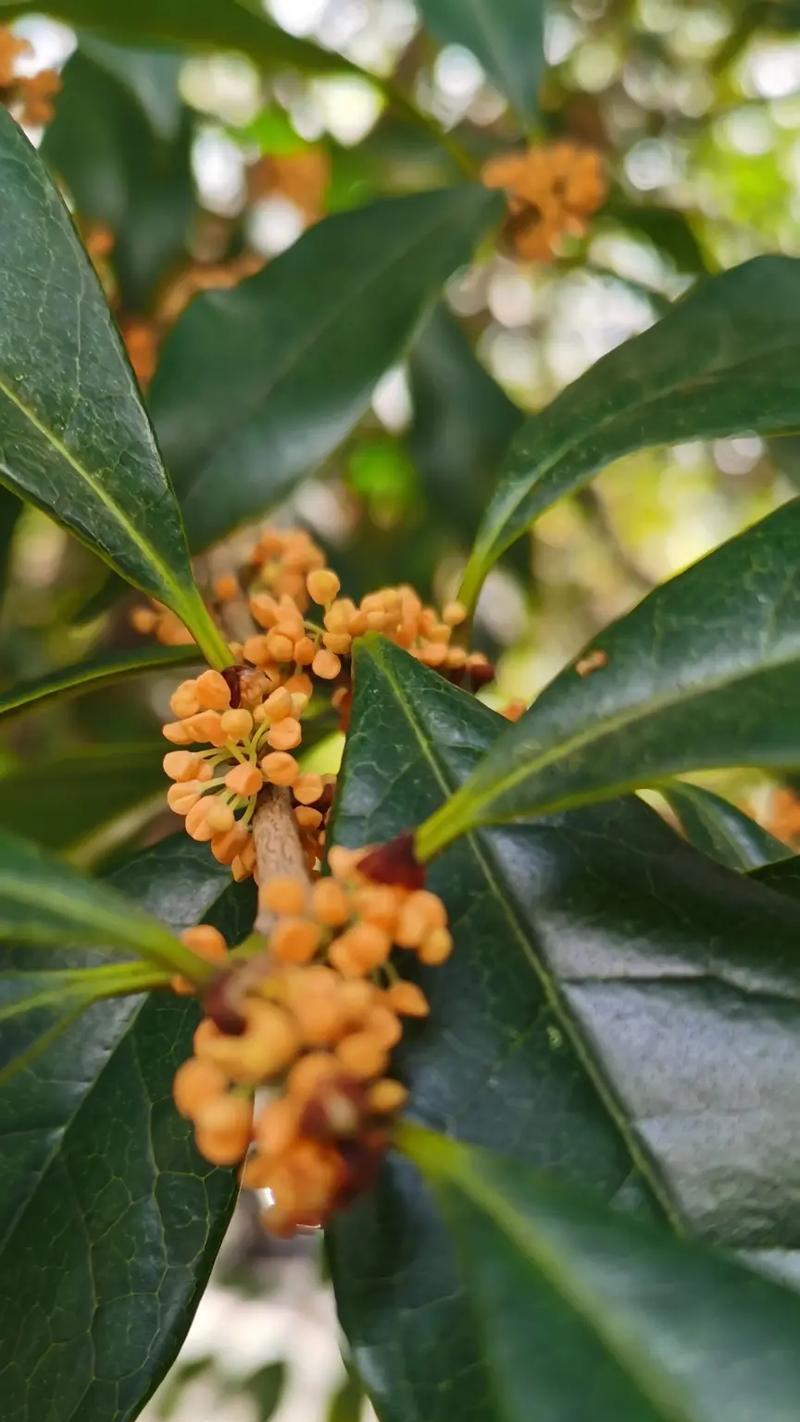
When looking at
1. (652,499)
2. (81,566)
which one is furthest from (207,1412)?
(652,499)

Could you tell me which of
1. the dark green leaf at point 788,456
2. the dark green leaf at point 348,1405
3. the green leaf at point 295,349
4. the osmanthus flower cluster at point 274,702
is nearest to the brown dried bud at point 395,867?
the osmanthus flower cluster at point 274,702

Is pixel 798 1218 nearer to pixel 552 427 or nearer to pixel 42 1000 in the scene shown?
pixel 42 1000

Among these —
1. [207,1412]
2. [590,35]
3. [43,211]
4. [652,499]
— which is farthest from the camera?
[652,499]

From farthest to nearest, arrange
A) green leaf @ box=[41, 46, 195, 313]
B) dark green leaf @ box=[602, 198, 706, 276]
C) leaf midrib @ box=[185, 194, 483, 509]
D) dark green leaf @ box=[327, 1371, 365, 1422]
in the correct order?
dark green leaf @ box=[327, 1371, 365, 1422] < dark green leaf @ box=[602, 198, 706, 276] < green leaf @ box=[41, 46, 195, 313] < leaf midrib @ box=[185, 194, 483, 509]

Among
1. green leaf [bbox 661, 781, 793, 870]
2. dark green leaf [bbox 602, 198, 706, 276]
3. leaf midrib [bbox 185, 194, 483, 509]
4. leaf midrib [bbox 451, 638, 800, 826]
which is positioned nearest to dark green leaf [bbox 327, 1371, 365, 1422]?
green leaf [bbox 661, 781, 793, 870]

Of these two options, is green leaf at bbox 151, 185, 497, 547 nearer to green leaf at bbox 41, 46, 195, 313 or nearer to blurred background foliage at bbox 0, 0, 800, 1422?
blurred background foliage at bbox 0, 0, 800, 1422

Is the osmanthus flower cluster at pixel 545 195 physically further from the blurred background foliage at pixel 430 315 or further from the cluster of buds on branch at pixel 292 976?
the cluster of buds on branch at pixel 292 976
